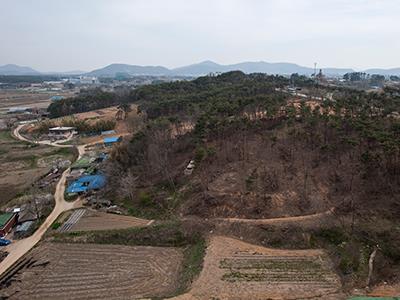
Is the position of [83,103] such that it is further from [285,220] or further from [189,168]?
Answer: [285,220]

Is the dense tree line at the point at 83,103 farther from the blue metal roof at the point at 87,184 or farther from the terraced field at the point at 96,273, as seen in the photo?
the terraced field at the point at 96,273

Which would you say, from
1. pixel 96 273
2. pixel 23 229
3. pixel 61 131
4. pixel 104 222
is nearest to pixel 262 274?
pixel 96 273

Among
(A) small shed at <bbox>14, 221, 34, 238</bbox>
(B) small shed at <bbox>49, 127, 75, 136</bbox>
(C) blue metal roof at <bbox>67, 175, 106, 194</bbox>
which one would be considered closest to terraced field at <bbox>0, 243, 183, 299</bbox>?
(A) small shed at <bbox>14, 221, 34, 238</bbox>

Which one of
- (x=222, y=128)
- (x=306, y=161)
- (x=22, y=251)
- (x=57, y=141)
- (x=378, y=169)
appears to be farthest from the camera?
(x=57, y=141)

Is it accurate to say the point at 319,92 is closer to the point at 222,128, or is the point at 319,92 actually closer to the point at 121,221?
the point at 222,128

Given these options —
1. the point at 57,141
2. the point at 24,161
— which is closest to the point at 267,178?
the point at 24,161

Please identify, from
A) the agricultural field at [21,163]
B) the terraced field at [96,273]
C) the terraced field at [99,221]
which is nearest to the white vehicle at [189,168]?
the terraced field at [99,221]

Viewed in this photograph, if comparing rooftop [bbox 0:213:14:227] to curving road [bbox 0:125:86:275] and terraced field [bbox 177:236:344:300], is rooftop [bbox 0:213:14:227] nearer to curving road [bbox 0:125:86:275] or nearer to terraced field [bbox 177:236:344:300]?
curving road [bbox 0:125:86:275]
